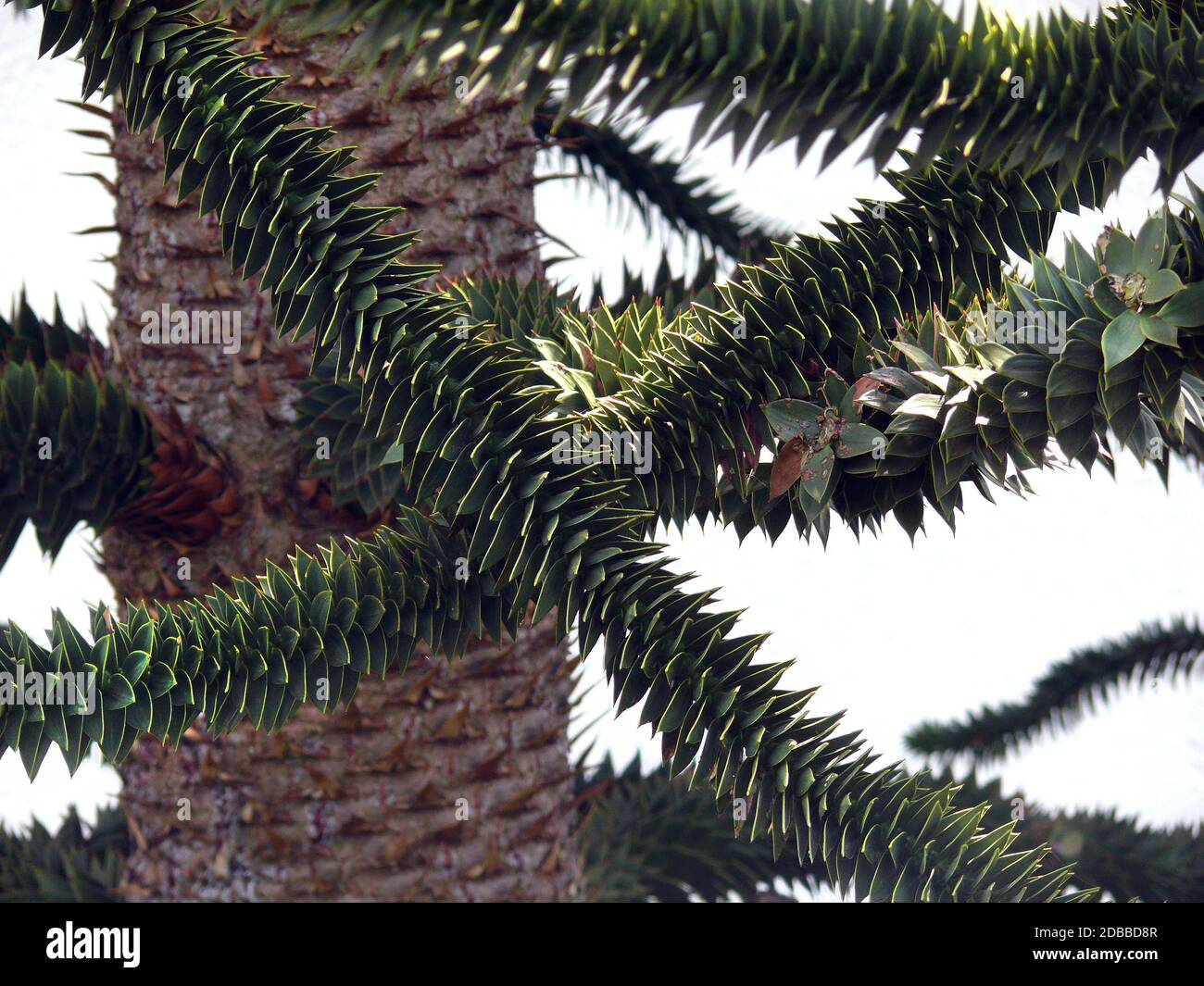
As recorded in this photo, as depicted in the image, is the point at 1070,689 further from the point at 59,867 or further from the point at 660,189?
the point at 59,867

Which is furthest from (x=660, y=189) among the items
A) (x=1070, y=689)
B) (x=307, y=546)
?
(x=1070, y=689)

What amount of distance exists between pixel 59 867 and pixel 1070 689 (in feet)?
3.05

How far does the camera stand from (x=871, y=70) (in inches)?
13.4

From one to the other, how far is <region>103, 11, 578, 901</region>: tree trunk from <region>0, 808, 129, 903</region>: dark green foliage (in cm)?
14

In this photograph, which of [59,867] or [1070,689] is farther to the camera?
[1070,689]

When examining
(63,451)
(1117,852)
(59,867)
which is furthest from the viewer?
(1117,852)

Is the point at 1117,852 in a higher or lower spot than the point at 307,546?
lower

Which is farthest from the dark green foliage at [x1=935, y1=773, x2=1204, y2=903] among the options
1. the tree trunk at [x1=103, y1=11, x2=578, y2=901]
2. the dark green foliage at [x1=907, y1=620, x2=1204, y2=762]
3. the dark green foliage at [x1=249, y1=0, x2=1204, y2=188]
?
the dark green foliage at [x1=249, y1=0, x2=1204, y2=188]

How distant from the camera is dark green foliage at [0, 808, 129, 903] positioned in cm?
74

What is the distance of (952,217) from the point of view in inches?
17.8

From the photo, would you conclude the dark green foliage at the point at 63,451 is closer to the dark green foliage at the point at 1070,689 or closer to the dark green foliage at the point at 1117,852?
the dark green foliage at the point at 1117,852

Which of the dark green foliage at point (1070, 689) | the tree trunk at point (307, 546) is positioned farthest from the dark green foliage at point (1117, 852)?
the tree trunk at point (307, 546)

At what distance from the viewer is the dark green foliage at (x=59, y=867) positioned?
2.43 ft

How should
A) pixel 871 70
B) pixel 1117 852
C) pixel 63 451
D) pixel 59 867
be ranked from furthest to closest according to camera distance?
pixel 1117 852 < pixel 59 867 < pixel 63 451 < pixel 871 70
